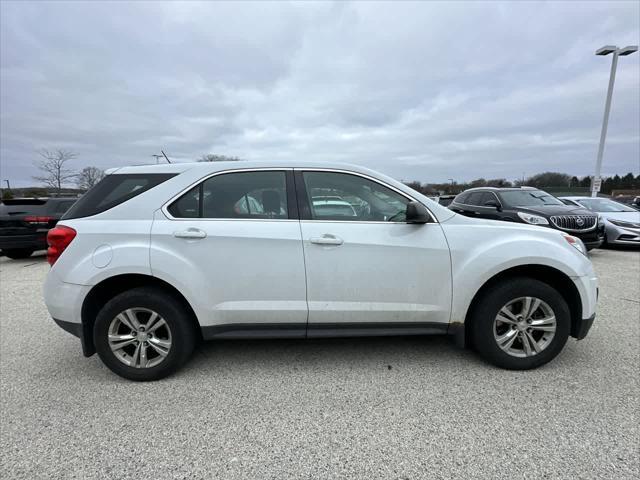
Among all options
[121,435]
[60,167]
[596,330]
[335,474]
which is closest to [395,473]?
[335,474]

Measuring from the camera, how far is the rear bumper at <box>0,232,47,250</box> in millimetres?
7855

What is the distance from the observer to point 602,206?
10.1 m

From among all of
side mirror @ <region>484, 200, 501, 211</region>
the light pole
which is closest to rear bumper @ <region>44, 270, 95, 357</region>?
side mirror @ <region>484, 200, 501, 211</region>

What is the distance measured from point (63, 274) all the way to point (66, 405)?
96 centimetres

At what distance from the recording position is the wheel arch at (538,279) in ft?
9.22

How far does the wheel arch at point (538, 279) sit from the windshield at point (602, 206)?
30.4ft

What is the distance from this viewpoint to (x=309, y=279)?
8.78 ft

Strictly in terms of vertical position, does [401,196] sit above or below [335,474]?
above

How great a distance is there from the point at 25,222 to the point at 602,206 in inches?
604

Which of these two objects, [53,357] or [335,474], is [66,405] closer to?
[53,357]

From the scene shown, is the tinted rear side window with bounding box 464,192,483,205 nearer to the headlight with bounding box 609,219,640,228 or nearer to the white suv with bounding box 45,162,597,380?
the headlight with bounding box 609,219,640,228

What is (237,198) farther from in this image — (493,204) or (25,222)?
(25,222)

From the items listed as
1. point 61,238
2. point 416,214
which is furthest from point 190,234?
point 416,214

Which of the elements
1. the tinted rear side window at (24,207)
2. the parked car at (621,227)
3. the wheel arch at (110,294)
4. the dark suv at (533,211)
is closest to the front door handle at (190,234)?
the wheel arch at (110,294)
